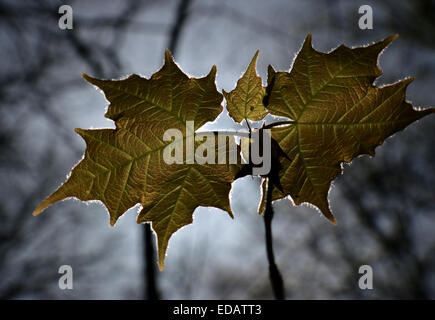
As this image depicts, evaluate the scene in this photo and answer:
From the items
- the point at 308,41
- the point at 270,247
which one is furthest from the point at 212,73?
the point at 270,247

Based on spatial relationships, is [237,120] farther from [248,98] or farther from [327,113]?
[327,113]

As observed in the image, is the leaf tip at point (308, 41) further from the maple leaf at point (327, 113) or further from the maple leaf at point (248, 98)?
the maple leaf at point (248, 98)

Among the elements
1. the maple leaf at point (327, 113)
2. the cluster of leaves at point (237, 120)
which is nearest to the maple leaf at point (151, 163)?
the cluster of leaves at point (237, 120)

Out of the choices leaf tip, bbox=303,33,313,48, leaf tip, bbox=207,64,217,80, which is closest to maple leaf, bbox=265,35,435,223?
leaf tip, bbox=303,33,313,48

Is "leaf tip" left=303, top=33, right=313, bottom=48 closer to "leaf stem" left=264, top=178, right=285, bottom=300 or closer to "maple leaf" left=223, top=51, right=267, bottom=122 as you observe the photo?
Result: "maple leaf" left=223, top=51, right=267, bottom=122

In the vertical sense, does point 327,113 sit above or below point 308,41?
below
